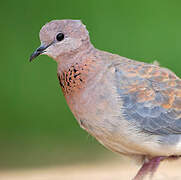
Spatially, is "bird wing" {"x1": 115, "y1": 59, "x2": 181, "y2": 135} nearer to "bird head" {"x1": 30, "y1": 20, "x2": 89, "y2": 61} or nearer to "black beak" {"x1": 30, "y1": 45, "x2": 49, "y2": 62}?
"bird head" {"x1": 30, "y1": 20, "x2": 89, "y2": 61}

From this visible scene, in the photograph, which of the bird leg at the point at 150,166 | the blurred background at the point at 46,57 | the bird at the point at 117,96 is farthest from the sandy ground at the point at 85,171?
the bird at the point at 117,96

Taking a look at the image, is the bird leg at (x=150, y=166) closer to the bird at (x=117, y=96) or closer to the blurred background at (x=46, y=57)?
the bird at (x=117, y=96)

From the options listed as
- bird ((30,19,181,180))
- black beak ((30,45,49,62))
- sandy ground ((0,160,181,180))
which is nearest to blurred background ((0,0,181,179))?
sandy ground ((0,160,181,180))

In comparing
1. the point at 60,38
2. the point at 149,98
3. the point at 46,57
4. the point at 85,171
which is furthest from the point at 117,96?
the point at 46,57

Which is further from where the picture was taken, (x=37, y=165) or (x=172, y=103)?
(x=37, y=165)

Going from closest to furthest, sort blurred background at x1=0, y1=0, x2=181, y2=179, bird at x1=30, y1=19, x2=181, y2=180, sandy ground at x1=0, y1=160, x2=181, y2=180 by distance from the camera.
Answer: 1. bird at x1=30, y1=19, x2=181, y2=180
2. sandy ground at x1=0, y1=160, x2=181, y2=180
3. blurred background at x1=0, y1=0, x2=181, y2=179

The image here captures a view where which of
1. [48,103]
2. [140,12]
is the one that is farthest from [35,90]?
[140,12]

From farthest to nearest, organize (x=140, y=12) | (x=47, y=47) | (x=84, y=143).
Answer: (x=84, y=143)
(x=140, y=12)
(x=47, y=47)

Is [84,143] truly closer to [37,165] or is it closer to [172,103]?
[37,165]
